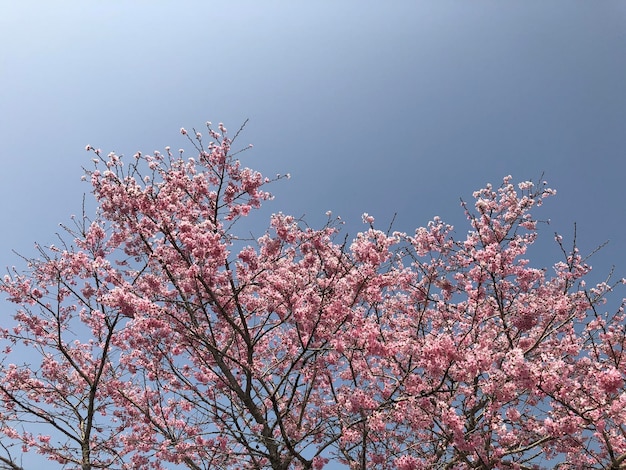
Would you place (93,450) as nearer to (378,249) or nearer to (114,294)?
(114,294)

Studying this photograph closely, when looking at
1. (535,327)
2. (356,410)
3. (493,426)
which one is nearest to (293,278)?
(356,410)

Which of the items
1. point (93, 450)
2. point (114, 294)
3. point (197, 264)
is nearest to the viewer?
point (114, 294)

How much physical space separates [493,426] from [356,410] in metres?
2.37

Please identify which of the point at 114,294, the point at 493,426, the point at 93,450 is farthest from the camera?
the point at 93,450

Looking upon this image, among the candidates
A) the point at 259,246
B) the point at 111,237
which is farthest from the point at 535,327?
the point at 111,237

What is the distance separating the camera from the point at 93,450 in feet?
35.7

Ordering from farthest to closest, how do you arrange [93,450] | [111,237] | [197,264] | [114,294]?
[93,450], [111,237], [197,264], [114,294]

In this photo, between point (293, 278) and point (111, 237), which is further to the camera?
point (111, 237)

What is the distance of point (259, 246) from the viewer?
32.1ft

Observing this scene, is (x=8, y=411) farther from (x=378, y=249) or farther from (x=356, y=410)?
(x=378, y=249)

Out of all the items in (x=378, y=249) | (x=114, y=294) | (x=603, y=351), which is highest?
(x=378, y=249)

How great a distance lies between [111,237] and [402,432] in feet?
25.3

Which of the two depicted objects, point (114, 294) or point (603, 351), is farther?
point (603, 351)

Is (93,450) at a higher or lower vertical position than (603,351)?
lower
